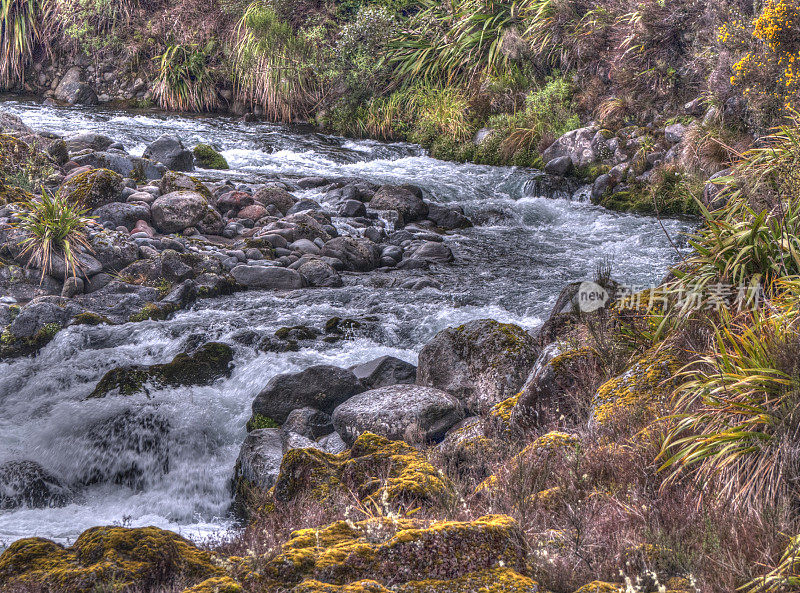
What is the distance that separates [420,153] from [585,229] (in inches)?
259

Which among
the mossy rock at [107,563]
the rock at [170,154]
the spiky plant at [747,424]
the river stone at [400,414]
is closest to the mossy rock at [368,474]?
the river stone at [400,414]

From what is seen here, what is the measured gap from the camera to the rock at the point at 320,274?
923 cm

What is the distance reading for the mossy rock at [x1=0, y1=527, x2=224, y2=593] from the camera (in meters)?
2.41

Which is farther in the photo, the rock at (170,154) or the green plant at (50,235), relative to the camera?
the rock at (170,154)

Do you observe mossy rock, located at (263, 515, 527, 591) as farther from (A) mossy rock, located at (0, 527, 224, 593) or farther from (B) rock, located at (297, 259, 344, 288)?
(B) rock, located at (297, 259, 344, 288)

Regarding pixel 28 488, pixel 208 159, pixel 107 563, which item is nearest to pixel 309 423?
pixel 28 488

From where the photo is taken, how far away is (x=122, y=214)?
9.84 meters

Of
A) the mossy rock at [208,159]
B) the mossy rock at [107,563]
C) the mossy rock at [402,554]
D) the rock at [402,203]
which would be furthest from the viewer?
the mossy rock at [208,159]

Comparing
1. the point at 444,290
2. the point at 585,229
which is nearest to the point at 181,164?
the point at 444,290

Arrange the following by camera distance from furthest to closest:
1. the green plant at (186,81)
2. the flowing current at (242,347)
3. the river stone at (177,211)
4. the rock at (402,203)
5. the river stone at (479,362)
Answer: the green plant at (186,81)
the rock at (402,203)
the river stone at (177,211)
the river stone at (479,362)
the flowing current at (242,347)

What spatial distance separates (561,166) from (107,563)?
12.6 m

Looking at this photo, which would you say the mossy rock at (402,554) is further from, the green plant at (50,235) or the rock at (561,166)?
the rock at (561,166)

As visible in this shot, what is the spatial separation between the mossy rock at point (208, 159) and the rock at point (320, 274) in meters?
6.26

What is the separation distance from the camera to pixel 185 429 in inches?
222
